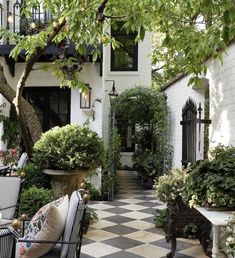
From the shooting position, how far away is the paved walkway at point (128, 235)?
4.39 metres

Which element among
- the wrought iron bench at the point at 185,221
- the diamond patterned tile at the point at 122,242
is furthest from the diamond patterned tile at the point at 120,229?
the wrought iron bench at the point at 185,221

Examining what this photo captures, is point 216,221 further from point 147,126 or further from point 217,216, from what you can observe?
point 147,126

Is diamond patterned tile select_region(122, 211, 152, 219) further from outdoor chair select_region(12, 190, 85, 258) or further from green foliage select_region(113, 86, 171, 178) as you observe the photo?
outdoor chair select_region(12, 190, 85, 258)

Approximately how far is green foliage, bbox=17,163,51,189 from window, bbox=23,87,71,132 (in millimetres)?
2465

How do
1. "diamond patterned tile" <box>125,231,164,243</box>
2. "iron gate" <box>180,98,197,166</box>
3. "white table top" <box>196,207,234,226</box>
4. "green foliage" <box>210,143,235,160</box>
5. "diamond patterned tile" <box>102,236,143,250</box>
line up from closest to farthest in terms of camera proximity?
1. "white table top" <box>196,207,234,226</box>
2. "green foliage" <box>210,143,235,160</box>
3. "diamond patterned tile" <box>102,236,143,250</box>
4. "diamond patterned tile" <box>125,231,164,243</box>
5. "iron gate" <box>180,98,197,166</box>

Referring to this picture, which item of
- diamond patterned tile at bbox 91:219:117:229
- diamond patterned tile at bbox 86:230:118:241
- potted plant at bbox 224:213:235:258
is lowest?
diamond patterned tile at bbox 86:230:118:241

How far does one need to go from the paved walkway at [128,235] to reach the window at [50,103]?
2073 millimetres

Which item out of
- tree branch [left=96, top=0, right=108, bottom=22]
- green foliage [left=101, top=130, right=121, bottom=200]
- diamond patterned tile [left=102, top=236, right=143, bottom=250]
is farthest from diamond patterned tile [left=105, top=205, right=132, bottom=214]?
tree branch [left=96, top=0, right=108, bottom=22]

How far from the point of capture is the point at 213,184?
3.47 meters

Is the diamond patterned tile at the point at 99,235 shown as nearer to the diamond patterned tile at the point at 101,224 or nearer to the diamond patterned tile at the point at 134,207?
the diamond patterned tile at the point at 101,224

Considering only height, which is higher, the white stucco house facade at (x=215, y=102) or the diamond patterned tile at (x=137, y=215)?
the white stucco house facade at (x=215, y=102)

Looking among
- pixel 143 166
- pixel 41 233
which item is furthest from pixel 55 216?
pixel 143 166

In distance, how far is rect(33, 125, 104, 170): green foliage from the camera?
5.55 m

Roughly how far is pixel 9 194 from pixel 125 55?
24.6 feet
